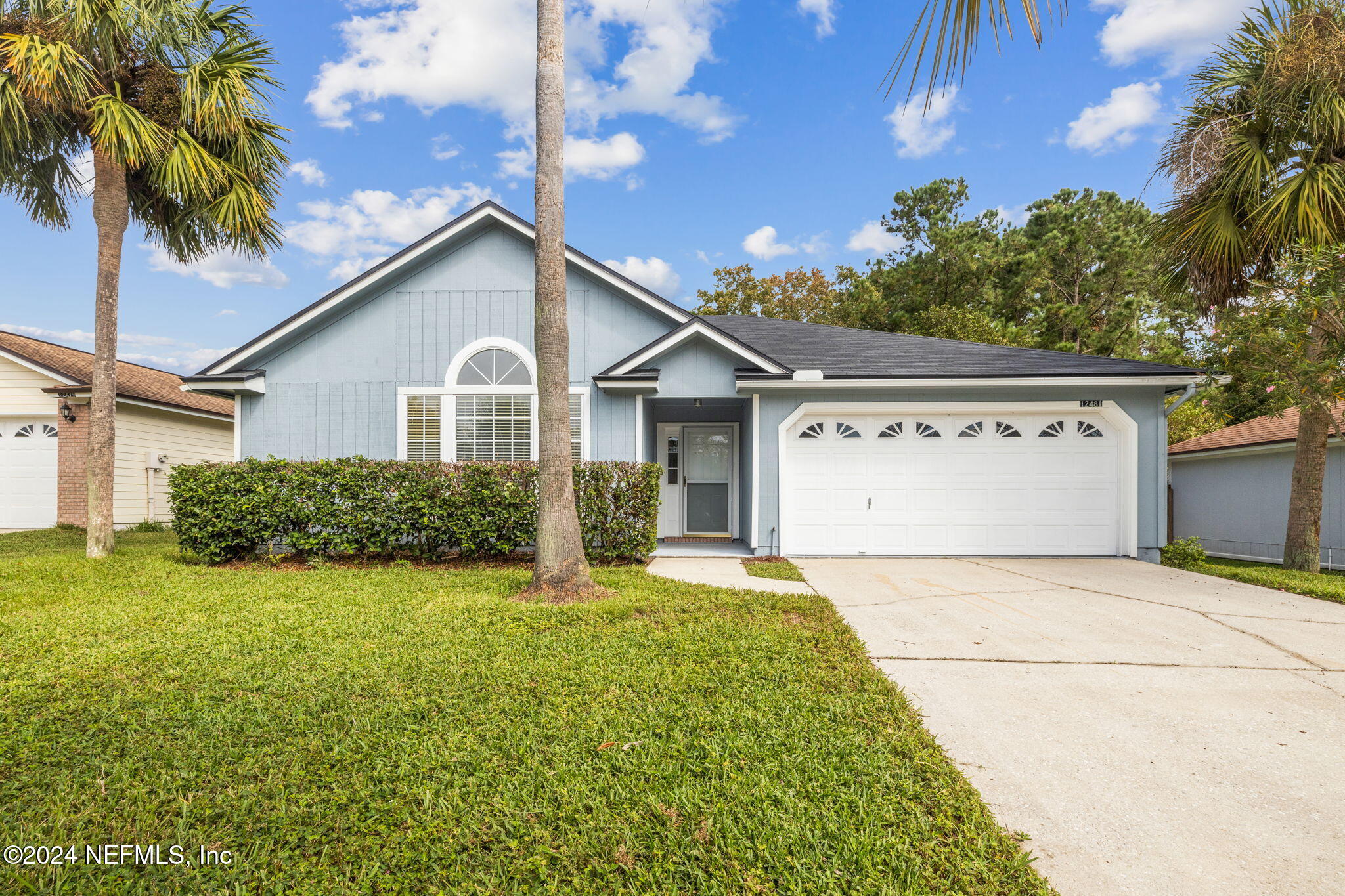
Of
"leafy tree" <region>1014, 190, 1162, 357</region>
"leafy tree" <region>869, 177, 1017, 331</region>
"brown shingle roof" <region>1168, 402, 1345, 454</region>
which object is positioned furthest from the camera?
"leafy tree" <region>869, 177, 1017, 331</region>

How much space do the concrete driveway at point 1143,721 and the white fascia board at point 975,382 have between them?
136 inches

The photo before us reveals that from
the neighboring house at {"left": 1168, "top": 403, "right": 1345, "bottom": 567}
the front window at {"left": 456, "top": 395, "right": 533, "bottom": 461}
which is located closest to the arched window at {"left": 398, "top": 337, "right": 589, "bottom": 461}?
the front window at {"left": 456, "top": 395, "right": 533, "bottom": 461}

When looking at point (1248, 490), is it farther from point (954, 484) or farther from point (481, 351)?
point (481, 351)

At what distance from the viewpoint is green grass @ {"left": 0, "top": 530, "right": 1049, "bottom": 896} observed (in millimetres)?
2012

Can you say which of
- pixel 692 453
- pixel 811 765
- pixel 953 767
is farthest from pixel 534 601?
pixel 692 453

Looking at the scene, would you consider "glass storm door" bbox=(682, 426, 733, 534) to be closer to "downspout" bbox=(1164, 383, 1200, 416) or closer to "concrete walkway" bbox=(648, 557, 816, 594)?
"concrete walkway" bbox=(648, 557, 816, 594)

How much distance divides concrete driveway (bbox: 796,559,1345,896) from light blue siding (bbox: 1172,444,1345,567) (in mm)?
7179

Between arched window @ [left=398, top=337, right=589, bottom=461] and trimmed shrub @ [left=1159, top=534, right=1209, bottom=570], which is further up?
arched window @ [left=398, top=337, right=589, bottom=461]

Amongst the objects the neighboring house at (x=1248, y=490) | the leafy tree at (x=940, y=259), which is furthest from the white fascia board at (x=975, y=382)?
the leafy tree at (x=940, y=259)

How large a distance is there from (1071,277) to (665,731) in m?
27.7

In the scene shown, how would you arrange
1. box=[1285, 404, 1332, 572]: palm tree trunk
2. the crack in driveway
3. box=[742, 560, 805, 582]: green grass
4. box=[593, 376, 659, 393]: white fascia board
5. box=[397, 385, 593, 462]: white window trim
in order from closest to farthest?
the crack in driveway, box=[742, 560, 805, 582]: green grass, box=[1285, 404, 1332, 572]: palm tree trunk, box=[593, 376, 659, 393]: white fascia board, box=[397, 385, 593, 462]: white window trim

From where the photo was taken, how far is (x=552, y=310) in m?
5.89

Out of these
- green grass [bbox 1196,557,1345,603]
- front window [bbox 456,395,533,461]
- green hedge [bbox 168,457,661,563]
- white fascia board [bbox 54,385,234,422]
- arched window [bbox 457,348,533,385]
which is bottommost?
green grass [bbox 1196,557,1345,603]

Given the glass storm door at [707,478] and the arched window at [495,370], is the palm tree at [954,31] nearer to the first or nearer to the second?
the arched window at [495,370]
